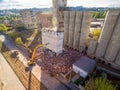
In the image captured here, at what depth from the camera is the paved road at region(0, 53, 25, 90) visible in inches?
739

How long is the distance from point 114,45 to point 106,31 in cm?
331

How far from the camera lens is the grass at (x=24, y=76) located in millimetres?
18609

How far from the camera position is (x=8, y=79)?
2061 centimetres

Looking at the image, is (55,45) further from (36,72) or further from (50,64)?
(36,72)

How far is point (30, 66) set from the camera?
938 inches

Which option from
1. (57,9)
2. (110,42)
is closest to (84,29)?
(110,42)

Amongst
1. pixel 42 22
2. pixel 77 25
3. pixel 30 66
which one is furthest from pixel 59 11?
pixel 30 66

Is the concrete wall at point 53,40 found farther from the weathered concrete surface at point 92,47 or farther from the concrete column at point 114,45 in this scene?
the concrete column at point 114,45

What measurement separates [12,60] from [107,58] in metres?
23.0

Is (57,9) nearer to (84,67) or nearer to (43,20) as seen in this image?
(43,20)

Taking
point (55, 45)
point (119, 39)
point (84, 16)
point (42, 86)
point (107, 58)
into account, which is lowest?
point (42, 86)

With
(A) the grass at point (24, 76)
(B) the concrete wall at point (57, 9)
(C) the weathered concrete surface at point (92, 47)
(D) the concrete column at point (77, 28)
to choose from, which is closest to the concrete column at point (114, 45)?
(C) the weathered concrete surface at point (92, 47)

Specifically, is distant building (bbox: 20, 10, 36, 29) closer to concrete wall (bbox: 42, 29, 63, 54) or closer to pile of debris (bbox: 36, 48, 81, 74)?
concrete wall (bbox: 42, 29, 63, 54)

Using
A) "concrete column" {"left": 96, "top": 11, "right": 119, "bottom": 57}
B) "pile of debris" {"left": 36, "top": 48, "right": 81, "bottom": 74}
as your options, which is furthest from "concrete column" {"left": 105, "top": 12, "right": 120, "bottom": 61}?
"pile of debris" {"left": 36, "top": 48, "right": 81, "bottom": 74}
